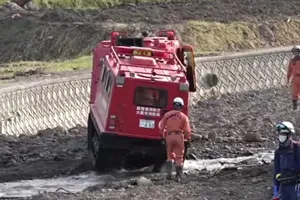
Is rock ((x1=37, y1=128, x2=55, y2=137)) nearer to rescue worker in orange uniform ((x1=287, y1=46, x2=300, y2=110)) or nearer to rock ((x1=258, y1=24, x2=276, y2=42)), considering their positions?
rescue worker in orange uniform ((x1=287, y1=46, x2=300, y2=110))

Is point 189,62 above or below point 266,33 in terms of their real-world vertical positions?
above

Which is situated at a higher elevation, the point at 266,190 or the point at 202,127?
the point at 266,190

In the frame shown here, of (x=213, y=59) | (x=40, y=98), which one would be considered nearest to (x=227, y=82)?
(x=213, y=59)

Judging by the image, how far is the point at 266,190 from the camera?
17.3 m

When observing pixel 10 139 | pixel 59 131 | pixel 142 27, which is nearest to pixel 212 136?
pixel 59 131

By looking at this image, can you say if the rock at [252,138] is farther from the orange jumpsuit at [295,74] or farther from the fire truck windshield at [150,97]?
the fire truck windshield at [150,97]

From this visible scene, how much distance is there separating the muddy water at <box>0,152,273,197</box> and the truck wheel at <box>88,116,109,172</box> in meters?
0.25

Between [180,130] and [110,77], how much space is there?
101 inches

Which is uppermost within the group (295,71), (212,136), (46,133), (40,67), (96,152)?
(295,71)

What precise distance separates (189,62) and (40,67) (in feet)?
49.7

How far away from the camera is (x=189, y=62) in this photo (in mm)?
22766

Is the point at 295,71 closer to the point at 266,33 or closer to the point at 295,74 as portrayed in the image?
the point at 295,74

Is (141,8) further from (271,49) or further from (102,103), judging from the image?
(102,103)

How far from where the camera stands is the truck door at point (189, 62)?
22453mm
